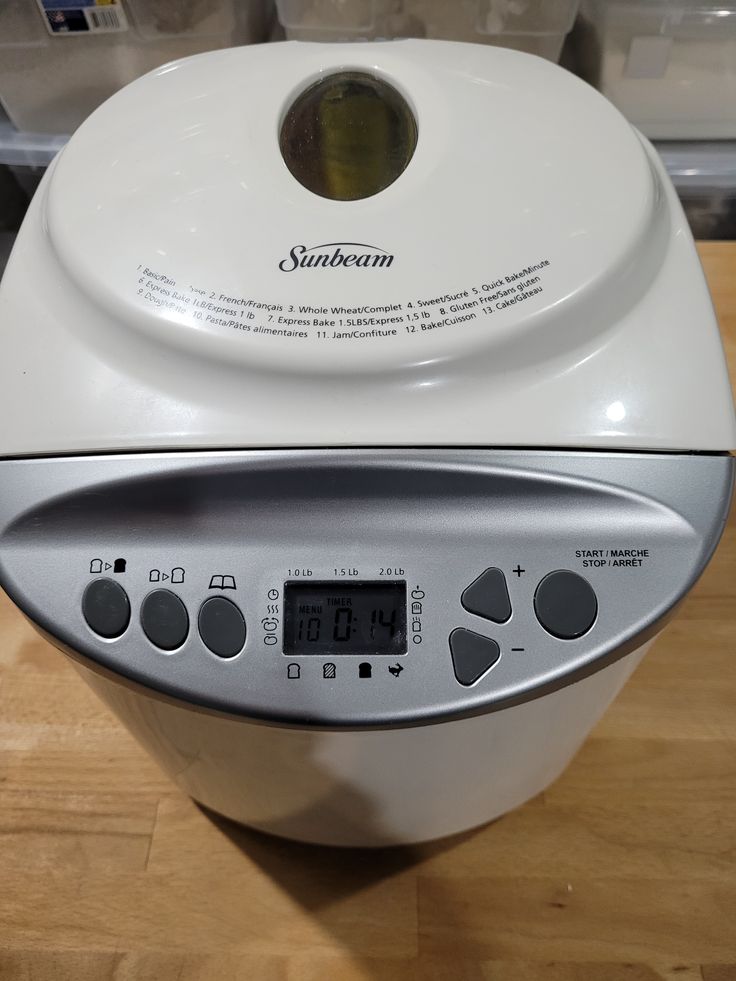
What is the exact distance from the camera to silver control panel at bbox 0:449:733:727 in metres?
0.36

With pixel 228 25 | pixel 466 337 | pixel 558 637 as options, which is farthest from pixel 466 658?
pixel 228 25

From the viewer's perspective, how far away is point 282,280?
401mm

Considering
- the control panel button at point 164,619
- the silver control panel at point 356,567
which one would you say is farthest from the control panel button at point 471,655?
the control panel button at point 164,619

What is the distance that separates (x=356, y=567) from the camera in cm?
37

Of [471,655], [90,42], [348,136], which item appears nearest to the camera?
[471,655]

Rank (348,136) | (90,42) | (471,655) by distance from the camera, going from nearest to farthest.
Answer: (471,655), (348,136), (90,42)

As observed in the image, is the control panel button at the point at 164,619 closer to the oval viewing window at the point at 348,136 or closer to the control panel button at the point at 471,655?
the control panel button at the point at 471,655

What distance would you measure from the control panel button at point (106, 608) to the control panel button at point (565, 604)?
19 centimetres

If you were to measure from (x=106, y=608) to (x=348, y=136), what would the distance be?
1.04 feet

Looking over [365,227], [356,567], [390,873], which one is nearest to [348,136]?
[365,227]

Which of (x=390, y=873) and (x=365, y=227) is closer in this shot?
(x=365, y=227)

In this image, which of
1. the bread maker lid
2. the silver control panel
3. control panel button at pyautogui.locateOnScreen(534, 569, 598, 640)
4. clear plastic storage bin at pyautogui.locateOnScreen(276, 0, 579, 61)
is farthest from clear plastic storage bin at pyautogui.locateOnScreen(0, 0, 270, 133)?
control panel button at pyautogui.locateOnScreen(534, 569, 598, 640)

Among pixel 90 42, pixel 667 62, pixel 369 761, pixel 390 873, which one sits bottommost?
pixel 390 873

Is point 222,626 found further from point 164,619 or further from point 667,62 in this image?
point 667,62
